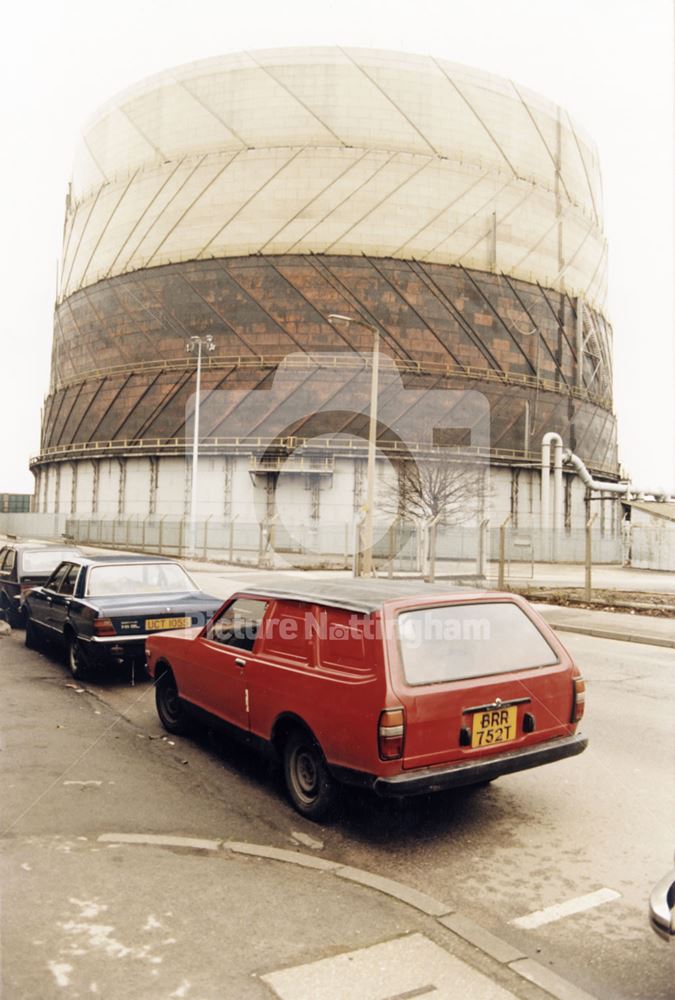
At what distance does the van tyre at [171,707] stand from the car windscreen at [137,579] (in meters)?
2.74

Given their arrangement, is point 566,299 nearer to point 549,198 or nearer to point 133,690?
point 549,198

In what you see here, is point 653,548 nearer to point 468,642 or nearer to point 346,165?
point 346,165

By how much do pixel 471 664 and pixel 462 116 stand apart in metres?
51.3

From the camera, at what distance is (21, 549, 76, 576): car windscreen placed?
14164 mm

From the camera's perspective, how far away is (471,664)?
523 cm

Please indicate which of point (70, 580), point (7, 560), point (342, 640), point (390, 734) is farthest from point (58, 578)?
point (390, 734)

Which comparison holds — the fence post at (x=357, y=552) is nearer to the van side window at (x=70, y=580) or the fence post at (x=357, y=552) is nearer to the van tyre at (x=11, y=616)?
the van tyre at (x=11, y=616)

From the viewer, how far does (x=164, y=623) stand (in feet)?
31.2

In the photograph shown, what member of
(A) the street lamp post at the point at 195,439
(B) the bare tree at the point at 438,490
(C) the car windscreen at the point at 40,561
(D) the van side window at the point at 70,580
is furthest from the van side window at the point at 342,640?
(A) the street lamp post at the point at 195,439

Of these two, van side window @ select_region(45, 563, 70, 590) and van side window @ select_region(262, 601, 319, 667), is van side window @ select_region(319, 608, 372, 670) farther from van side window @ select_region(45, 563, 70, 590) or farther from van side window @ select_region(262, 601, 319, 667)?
van side window @ select_region(45, 563, 70, 590)

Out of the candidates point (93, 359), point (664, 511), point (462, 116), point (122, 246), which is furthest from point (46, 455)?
point (664, 511)

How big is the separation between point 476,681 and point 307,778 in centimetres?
136

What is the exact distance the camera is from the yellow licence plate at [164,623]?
945cm

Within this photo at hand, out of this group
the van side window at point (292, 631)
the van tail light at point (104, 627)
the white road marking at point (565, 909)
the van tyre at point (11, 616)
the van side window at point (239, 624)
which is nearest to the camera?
the white road marking at point (565, 909)
